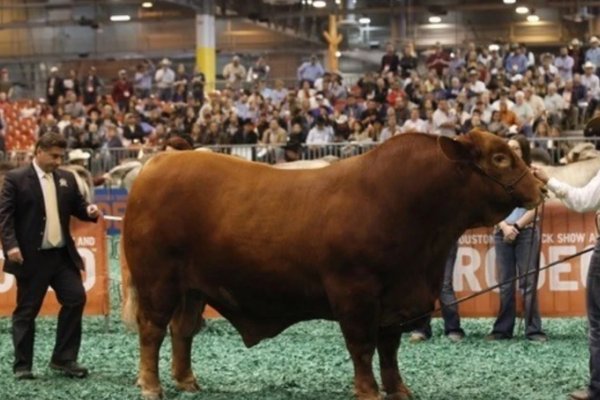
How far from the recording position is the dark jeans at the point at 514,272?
1172cm

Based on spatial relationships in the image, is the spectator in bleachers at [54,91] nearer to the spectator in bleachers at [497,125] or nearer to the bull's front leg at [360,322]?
the spectator in bleachers at [497,125]

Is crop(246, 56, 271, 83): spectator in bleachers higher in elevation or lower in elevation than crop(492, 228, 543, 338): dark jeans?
higher

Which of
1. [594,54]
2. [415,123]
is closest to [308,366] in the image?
[415,123]

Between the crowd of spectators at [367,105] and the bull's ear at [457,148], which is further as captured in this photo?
the crowd of spectators at [367,105]

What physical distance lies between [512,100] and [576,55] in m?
4.14

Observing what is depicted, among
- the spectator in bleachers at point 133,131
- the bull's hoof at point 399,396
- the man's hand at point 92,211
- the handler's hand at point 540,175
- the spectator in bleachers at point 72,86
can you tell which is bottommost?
the bull's hoof at point 399,396

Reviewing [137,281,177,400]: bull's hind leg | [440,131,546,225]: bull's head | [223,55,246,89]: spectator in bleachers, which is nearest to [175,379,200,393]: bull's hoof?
[137,281,177,400]: bull's hind leg

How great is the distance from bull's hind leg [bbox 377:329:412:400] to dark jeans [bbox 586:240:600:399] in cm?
129

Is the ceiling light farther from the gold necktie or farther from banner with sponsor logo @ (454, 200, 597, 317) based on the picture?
the gold necktie

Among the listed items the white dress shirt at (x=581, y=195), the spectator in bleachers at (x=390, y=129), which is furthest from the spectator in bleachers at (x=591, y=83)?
the white dress shirt at (x=581, y=195)

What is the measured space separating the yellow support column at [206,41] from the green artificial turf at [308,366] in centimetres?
2796

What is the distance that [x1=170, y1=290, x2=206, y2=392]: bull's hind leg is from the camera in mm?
9157

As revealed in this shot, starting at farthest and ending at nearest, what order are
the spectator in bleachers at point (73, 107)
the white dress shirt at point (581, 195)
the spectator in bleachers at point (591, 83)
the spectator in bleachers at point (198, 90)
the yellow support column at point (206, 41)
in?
the yellow support column at point (206, 41) < the spectator in bleachers at point (198, 90) < the spectator in bleachers at point (73, 107) < the spectator in bleachers at point (591, 83) < the white dress shirt at point (581, 195)

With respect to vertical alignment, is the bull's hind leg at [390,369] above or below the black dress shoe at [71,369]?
above
